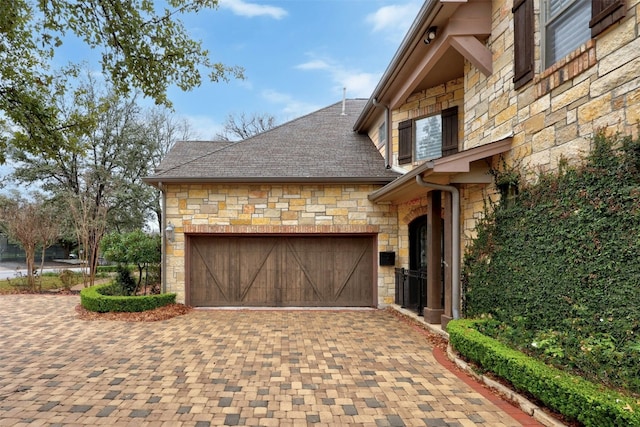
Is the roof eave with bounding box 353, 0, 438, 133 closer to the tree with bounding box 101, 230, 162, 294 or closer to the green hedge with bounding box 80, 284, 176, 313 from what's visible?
the tree with bounding box 101, 230, 162, 294

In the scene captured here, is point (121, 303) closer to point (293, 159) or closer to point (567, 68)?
point (293, 159)

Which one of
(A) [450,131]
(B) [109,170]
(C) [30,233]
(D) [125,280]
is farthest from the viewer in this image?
(B) [109,170]

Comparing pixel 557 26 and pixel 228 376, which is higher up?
pixel 557 26

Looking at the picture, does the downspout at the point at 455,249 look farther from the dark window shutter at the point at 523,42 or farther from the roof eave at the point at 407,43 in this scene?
the roof eave at the point at 407,43

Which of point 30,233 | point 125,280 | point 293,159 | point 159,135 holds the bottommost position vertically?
point 125,280

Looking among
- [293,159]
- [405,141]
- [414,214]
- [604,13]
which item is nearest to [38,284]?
[293,159]

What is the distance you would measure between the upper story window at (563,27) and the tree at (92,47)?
4006 millimetres

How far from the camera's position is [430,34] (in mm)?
6004

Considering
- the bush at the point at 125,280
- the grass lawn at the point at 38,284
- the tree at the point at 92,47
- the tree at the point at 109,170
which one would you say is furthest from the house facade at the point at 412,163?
the tree at the point at 109,170

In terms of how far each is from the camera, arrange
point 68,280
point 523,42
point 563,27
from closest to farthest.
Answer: point 563,27 < point 523,42 < point 68,280

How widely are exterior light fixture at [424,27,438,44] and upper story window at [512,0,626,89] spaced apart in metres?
1.22

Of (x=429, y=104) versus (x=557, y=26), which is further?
(x=429, y=104)

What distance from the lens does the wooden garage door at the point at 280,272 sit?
9.02m

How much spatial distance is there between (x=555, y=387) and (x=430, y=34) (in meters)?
5.30
